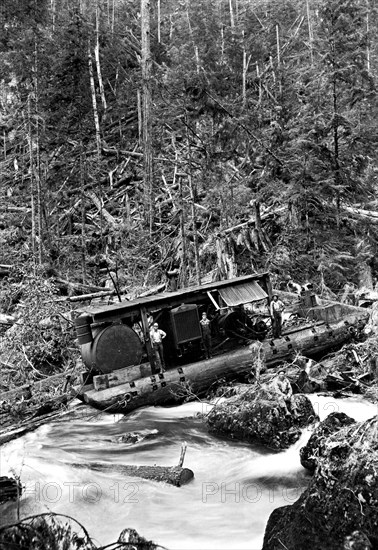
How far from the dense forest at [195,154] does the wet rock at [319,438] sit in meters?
9.38

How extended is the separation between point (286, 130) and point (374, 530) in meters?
17.1

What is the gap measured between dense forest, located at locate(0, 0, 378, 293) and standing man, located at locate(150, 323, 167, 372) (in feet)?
18.9

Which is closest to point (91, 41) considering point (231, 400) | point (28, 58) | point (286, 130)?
point (28, 58)

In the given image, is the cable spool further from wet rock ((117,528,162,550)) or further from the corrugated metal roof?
wet rock ((117,528,162,550))

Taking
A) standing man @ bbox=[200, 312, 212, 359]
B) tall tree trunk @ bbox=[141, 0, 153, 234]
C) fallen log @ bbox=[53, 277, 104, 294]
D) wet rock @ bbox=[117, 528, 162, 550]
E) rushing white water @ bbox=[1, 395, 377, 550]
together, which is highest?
tall tree trunk @ bbox=[141, 0, 153, 234]

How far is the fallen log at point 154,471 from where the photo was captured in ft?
26.6

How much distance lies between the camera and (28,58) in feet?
62.4

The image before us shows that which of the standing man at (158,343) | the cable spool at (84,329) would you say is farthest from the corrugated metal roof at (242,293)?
the cable spool at (84,329)

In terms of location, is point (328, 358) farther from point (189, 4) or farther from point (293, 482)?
point (189, 4)

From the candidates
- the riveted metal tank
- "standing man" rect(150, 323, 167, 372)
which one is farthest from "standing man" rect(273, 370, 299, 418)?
the riveted metal tank

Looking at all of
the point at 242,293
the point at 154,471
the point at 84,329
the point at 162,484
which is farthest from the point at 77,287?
the point at 162,484

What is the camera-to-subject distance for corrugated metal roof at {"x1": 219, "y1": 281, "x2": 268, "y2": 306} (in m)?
12.3

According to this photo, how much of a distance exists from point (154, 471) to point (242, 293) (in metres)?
5.23

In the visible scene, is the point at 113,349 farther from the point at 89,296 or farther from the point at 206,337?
the point at 89,296
